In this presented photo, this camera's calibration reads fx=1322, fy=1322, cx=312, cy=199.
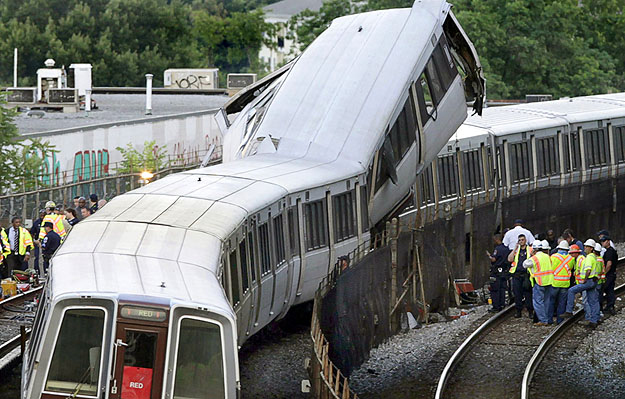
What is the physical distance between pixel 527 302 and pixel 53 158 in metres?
15.7

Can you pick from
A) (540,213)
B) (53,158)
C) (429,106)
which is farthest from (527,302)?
(53,158)

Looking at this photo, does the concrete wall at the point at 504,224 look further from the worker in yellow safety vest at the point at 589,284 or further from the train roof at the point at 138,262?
the train roof at the point at 138,262

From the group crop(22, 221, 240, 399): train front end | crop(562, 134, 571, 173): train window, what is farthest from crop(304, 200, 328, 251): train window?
crop(562, 134, 571, 173): train window

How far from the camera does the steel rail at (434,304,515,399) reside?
18297 millimetres

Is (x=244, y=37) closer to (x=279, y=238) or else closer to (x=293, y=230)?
(x=293, y=230)

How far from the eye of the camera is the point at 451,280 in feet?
78.0

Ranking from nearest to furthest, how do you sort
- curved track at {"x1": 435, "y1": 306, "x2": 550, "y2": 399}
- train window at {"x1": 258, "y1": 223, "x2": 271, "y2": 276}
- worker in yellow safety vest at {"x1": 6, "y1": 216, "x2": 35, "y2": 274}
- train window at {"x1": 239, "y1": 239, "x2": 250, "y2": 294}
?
1. train window at {"x1": 239, "y1": 239, "x2": 250, "y2": 294}
2. train window at {"x1": 258, "y1": 223, "x2": 271, "y2": 276}
3. curved track at {"x1": 435, "y1": 306, "x2": 550, "y2": 399}
4. worker in yellow safety vest at {"x1": 6, "y1": 216, "x2": 35, "y2": 274}

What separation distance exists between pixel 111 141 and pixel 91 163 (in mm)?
1548

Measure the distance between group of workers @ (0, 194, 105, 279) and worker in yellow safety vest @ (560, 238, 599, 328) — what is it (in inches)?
332

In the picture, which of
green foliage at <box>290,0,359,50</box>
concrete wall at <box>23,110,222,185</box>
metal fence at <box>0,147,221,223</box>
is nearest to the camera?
metal fence at <box>0,147,221,223</box>

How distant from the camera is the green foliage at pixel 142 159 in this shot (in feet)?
119

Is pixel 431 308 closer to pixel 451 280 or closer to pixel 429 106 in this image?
pixel 451 280

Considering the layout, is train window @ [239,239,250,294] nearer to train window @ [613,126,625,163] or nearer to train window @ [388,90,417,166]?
train window @ [388,90,417,166]

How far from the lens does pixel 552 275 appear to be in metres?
22.2
